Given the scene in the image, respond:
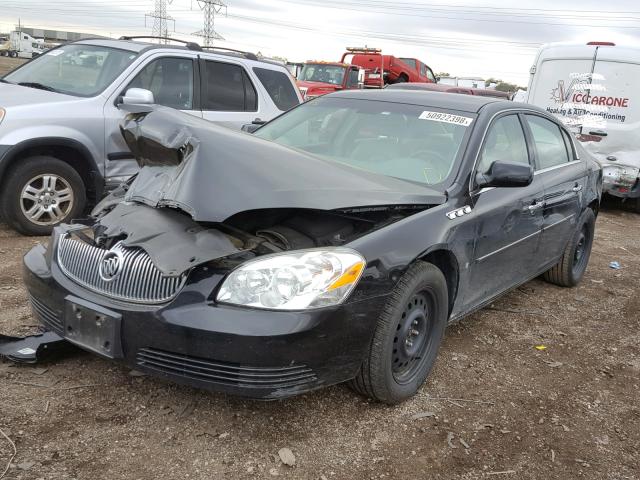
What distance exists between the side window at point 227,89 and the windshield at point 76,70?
34.5 inches

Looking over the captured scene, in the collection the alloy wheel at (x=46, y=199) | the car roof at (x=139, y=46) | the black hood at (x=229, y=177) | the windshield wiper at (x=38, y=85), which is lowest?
the alloy wheel at (x=46, y=199)

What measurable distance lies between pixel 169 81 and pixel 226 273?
4.34 metres

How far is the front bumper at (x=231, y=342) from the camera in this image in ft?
8.23

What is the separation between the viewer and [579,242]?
570 cm

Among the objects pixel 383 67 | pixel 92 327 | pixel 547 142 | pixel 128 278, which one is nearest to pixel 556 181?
pixel 547 142

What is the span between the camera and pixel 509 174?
351cm

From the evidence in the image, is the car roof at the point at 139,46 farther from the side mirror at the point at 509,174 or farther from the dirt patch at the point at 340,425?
the side mirror at the point at 509,174

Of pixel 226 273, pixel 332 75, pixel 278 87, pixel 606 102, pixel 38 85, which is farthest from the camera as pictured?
pixel 332 75

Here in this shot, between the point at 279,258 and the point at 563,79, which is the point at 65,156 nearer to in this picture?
the point at 279,258

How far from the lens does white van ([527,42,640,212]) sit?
952 cm

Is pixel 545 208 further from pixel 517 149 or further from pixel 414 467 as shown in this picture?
pixel 414 467

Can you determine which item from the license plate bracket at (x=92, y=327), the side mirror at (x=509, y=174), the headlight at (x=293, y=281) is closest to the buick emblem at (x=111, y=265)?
the license plate bracket at (x=92, y=327)

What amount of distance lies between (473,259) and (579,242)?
2.59 metres

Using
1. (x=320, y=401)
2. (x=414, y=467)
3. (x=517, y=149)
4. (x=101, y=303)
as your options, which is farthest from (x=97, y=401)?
(x=517, y=149)
